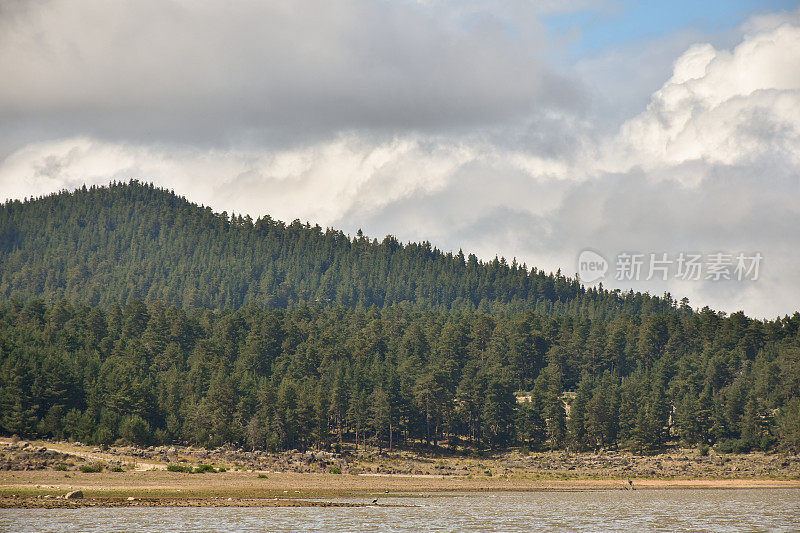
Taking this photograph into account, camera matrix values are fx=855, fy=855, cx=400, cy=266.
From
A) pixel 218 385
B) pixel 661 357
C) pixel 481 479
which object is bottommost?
pixel 481 479

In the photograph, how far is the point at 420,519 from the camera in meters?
52.6

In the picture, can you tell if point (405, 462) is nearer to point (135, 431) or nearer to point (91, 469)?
point (135, 431)

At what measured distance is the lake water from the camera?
47031 millimetres

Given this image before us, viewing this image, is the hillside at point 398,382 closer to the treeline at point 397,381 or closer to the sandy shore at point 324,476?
the treeline at point 397,381

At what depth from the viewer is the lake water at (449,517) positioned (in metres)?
47.0

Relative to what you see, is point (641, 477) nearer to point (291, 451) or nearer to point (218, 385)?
point (291, 451)

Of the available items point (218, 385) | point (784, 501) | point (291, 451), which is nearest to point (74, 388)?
point (218, 385)

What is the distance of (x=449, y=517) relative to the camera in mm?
54188

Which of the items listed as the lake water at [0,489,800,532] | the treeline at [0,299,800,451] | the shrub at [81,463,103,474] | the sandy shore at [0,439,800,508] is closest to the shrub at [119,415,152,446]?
the treeline at [0,299,800,451]

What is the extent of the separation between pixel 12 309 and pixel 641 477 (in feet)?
470

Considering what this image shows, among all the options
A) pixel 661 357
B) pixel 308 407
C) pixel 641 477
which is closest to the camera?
pixel 641 477

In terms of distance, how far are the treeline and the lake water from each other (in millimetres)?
59276

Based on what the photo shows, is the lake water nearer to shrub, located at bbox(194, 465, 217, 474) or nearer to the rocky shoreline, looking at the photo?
shrub, located at bbox(194, 465, 217, 474)

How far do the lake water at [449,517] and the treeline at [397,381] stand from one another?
59.3 m
